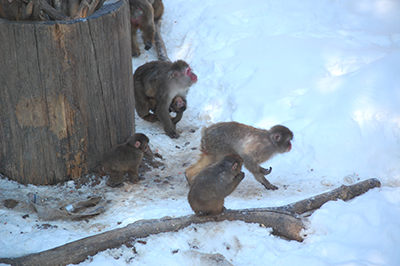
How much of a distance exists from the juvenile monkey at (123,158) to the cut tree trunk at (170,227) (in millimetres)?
1045

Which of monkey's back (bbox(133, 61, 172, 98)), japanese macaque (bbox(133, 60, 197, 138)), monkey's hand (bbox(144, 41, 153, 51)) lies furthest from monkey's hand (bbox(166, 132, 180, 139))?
monkey's hand (bbox(144, 41, 153, 51))

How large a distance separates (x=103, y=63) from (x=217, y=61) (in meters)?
3.79

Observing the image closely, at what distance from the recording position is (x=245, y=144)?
17.4 feet

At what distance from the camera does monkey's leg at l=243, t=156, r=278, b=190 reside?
5.31 meters

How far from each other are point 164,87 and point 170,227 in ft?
10.9

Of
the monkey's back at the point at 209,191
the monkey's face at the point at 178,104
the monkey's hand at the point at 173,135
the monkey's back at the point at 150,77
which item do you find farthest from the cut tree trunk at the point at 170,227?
the monkey's back at the point at 150,77

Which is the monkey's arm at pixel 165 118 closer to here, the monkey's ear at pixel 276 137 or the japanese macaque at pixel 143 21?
the monkey's ear at pixel 276 137

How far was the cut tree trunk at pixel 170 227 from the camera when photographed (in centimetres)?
359

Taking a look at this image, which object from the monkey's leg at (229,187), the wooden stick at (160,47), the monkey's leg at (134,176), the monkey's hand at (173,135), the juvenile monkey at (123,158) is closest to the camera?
the monkey's leg at (229,187)

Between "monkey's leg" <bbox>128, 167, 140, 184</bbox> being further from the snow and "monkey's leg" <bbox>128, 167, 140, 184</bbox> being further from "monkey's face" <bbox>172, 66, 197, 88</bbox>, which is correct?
"monkey's face" <bbox>172, 66, 197, 88</bbox>

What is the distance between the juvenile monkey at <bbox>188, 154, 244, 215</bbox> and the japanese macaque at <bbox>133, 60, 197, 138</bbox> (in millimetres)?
2582

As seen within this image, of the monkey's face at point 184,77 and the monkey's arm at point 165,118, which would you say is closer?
the monkey's face at point 184,77

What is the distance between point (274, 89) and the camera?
23.4 ft

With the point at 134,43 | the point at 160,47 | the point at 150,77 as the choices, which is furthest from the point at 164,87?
the point at 134,43
